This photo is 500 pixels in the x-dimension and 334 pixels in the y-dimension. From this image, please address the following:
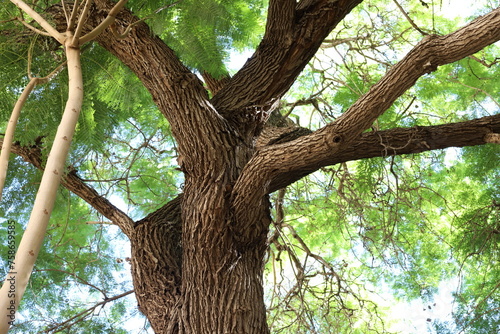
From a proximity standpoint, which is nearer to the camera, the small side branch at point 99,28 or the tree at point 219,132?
the small side branch at point 99,28

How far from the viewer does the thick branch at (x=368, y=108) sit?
1996 mm

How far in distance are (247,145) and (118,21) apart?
0.88 metres

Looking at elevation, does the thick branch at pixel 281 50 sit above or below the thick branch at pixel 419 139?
above

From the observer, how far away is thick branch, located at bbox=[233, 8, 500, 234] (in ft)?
6.55

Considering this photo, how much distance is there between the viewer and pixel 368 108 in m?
2.10

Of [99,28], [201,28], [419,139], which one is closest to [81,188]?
[201,28]

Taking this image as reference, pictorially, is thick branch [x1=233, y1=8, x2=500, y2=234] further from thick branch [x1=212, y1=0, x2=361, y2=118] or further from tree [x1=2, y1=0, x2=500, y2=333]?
thick branch [x1=212, y1=0, x2=361, y2=118]

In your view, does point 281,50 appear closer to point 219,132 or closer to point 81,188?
point 219,132

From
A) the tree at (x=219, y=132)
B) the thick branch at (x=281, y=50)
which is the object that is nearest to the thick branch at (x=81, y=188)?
the tree at (x=219, y=132)

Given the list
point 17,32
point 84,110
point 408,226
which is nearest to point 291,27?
point 84,110

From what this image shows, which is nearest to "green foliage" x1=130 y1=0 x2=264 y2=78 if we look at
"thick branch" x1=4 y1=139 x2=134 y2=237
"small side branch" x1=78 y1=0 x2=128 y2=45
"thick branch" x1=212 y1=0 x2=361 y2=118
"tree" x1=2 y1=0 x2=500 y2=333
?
"tree" x1=2 y1=0 x2=500 y2=333

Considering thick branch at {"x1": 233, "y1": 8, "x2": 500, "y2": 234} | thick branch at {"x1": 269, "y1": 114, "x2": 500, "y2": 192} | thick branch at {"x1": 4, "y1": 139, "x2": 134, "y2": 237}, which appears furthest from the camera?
thick branch at {"x1": 4, "y1": 139, "x2": 134, "y2": 237}

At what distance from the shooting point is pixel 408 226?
4512 millimetres

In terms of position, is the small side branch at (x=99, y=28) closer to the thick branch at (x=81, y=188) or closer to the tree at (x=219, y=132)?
the tree at (x=219, y=132)
